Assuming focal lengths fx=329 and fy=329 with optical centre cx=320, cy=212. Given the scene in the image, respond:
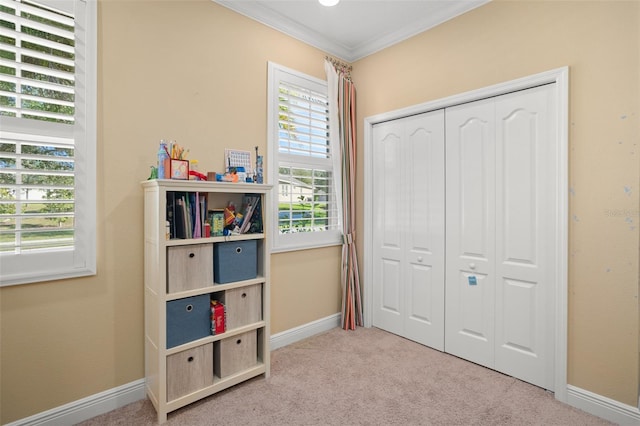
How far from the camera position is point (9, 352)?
5.54 ft

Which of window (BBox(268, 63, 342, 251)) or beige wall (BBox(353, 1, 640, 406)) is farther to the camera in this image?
window (BBox(268, 63, 342, 251))

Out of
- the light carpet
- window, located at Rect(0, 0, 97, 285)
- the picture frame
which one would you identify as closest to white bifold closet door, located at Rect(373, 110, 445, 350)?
the light carpet

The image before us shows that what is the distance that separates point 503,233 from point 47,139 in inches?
115

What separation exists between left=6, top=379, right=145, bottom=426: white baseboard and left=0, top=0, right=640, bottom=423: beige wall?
0.11 feet

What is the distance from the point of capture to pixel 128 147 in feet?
6.74

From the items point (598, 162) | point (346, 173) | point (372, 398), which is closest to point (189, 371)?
point (372, 398)

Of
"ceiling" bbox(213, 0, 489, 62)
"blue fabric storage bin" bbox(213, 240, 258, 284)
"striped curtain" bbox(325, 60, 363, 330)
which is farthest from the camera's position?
"striped curtain" bbox(325, 60, 363, 330)

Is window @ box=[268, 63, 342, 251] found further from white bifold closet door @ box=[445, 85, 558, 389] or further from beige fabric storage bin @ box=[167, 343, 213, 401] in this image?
white bifold closet door @ box=[445, 85, 558, 389]

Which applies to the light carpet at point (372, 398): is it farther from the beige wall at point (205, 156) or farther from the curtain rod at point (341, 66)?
the curtain rod at point (341, 66)

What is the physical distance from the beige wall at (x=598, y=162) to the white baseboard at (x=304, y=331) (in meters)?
1.86

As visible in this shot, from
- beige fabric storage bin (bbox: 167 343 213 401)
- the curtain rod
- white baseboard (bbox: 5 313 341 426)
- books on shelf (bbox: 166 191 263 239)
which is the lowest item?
white baseboard (bbox: 5 313 341 426)

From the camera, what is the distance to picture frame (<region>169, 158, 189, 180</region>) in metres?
1.95

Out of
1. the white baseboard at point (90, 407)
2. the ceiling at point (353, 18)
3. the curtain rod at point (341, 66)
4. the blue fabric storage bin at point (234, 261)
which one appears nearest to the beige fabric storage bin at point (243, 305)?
the blue fabric storage bin at point (234, 261)

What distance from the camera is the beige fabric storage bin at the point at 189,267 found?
193 cm
